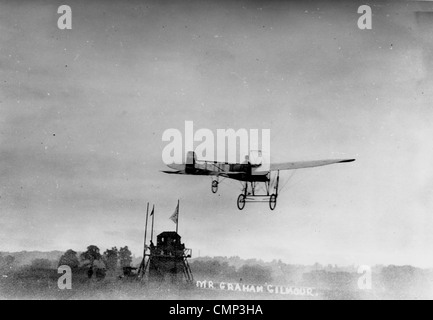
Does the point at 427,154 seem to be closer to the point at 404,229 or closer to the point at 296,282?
the point at 404,229

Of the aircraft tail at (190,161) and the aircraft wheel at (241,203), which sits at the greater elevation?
the aircraft tail at (190,161)

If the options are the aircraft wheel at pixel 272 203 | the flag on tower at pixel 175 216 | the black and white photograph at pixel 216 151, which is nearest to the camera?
the black and white photograph at pixel 216 151

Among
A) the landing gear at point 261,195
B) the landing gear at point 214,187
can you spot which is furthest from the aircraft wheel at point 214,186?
the landing gear at point 261,195

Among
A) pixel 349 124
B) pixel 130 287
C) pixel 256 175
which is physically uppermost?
pixel 349 124

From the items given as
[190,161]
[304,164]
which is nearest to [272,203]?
[304,164]

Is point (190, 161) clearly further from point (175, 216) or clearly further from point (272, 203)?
point (272, 203)

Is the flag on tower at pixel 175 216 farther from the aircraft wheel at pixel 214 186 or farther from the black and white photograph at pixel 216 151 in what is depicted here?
the aircraft wheel at pixel 214 186

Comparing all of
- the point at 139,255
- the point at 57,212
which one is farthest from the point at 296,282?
the point at 57,212

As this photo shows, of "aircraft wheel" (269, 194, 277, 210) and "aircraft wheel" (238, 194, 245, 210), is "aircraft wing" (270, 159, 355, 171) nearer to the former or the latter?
"aircraft wheel" (269, 194, 277, 210)
